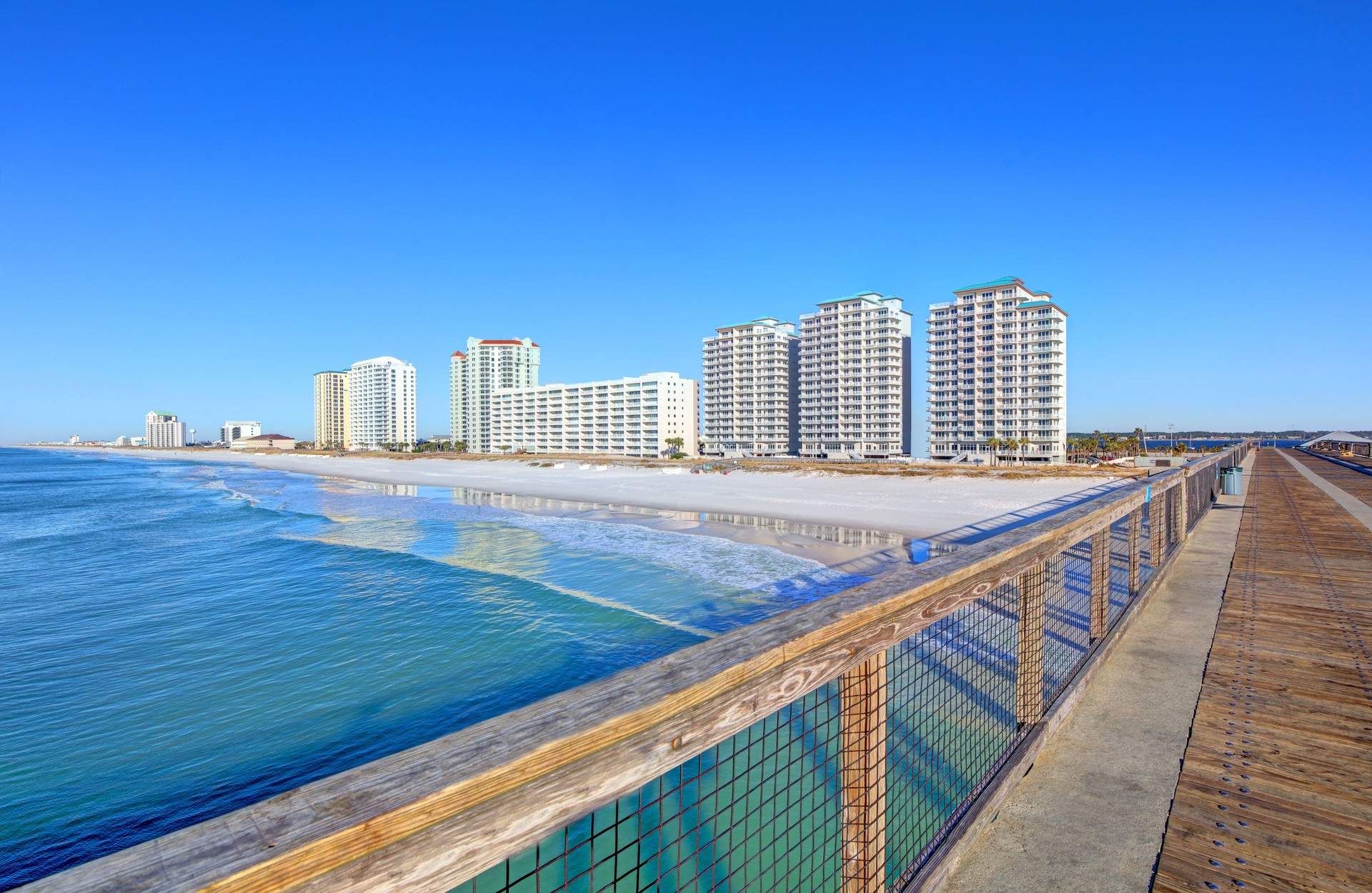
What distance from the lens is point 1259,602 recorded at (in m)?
6.58

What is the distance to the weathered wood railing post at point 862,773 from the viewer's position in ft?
7.70

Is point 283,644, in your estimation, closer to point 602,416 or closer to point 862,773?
point 862,773

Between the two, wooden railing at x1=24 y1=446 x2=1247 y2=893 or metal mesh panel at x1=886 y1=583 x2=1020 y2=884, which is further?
metal mesh panel at x1=886 y1=583 x2=1020 y2=884

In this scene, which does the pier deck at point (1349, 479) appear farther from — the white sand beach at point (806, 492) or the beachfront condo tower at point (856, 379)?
the beachfront condo tower at point (856, 379)

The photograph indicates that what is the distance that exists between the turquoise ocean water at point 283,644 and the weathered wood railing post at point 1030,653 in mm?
6776

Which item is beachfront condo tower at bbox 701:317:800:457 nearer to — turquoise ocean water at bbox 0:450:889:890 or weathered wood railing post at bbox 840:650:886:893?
turquoise ocean water at bbox 0:450:889:890

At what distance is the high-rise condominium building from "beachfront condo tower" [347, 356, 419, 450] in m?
47.9

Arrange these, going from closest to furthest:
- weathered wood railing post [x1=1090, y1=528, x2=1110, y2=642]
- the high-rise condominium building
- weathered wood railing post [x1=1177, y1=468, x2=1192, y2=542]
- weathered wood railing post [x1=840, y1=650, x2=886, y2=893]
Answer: weathered wood railing post [x1=840, y1=650, x2=886, y2=893] < weathered wood railing post [x1=1090, y1=528, x2=1110, y2=642] < weathered wood railing post [x1=1177, y1=468, x2=1192, y2=542] < the high-rise condominium building

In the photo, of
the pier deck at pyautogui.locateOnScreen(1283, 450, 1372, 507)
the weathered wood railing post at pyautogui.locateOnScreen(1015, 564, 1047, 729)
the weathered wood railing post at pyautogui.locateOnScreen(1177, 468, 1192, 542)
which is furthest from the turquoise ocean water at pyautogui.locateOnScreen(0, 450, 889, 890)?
the pier deck at pyautogui.locateOnScreen(1283, 450, 1372, 507)

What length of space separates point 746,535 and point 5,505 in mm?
51654

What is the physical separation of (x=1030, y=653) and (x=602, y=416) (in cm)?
12856

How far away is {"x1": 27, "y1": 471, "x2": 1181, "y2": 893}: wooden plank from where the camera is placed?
0.91 meters

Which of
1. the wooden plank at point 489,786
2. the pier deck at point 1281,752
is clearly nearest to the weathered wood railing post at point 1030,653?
the pier deck at point 1281,752

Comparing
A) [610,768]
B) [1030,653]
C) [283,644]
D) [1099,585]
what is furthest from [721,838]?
[283,644]
